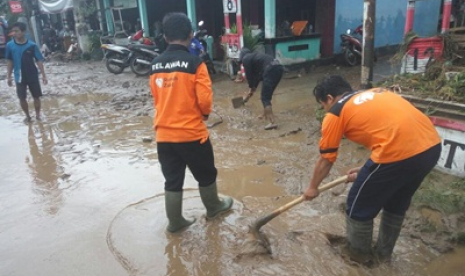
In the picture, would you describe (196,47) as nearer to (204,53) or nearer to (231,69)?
(204,53)

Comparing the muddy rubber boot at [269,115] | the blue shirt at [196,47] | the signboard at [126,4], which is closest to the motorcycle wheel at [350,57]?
the blue shirt at [196,47]

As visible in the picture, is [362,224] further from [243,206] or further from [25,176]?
[25,176]

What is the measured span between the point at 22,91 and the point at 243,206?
525 cm

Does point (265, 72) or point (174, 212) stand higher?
point (265, 72)

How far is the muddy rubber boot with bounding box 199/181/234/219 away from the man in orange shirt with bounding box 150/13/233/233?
178 mm

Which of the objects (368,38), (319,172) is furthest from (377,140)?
(368,38)

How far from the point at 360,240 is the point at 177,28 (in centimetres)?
203

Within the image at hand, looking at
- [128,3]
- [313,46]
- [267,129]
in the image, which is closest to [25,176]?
[267,129]

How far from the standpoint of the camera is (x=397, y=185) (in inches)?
92.9

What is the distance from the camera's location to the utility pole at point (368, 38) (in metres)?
5.34

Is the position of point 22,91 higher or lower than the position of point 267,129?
higher

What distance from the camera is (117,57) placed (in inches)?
448

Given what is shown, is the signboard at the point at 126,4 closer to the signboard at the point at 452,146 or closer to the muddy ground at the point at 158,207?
the muddy ground at the point at 158,207

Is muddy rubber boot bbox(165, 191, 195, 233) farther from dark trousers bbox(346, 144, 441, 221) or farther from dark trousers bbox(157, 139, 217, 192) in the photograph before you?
dark trousers bbox(346, 144, 441, 221)
